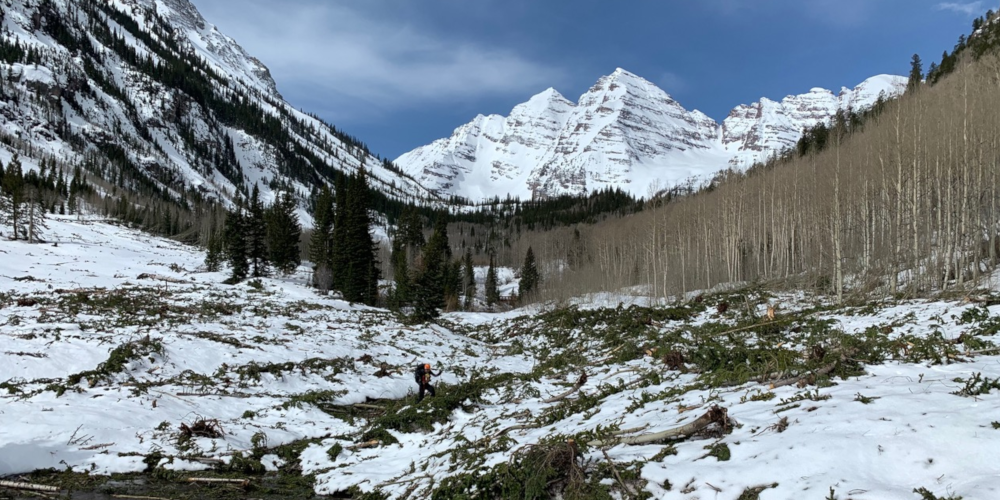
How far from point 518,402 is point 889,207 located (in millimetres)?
24567

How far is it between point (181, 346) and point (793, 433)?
17077 mm

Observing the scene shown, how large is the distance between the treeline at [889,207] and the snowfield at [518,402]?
4950mm

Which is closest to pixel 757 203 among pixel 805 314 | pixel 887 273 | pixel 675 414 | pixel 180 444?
pixel 887 273

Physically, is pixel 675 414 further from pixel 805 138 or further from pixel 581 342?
pixel 805 138

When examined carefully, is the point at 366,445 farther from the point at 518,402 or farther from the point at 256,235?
the point at 256,235

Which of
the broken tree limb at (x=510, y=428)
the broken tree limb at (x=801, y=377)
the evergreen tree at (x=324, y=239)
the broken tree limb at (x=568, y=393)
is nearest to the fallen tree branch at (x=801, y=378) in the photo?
the broken tree limb at (x=801, y=377)

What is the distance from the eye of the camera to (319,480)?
7824mm

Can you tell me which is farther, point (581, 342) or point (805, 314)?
point (581, 342)

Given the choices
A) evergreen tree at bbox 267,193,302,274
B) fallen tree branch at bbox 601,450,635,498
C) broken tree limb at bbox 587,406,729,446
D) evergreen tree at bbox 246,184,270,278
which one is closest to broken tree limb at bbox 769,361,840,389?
broken tree limb at bbox 587,406,729,446

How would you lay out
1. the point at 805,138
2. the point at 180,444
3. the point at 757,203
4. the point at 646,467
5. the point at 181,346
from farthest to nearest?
the point at 805,138 < the point at 757,203 < the point at 181,346 < the point at 180,444 < the point at 646,467

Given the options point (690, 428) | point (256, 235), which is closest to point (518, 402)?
point (690, 428)

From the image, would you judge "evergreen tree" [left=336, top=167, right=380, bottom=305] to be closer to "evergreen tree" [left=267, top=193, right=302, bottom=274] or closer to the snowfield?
"evergreen tree" [left=267, top=193, right=302, bottom=274]

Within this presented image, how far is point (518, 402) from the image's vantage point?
11156mm

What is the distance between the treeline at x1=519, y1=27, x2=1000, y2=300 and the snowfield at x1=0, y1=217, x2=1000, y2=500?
4950mm
